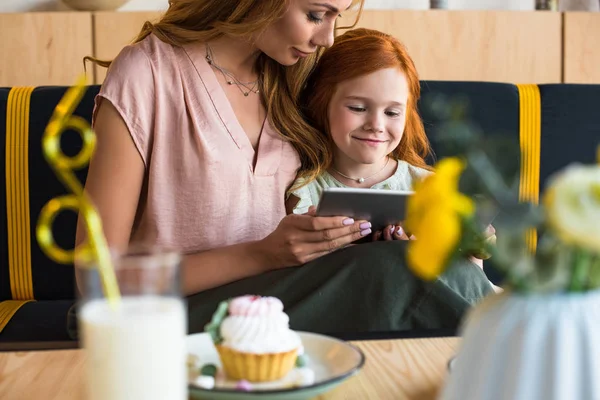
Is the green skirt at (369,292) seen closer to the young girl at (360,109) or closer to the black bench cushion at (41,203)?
the young girl at (360,109)

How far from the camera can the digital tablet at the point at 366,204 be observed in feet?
4.31

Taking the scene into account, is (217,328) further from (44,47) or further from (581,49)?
(581,49)

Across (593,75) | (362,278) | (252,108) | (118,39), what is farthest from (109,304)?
(593,75)

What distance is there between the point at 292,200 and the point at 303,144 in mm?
129

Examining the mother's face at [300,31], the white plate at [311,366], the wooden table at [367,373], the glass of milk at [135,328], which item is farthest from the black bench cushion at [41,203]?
the glass of milk at [135,328]

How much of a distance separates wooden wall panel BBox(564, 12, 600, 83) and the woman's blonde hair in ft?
4.05

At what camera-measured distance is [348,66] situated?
1.81 m

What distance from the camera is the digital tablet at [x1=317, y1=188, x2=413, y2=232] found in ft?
4.31

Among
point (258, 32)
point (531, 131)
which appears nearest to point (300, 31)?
point (258, 32)

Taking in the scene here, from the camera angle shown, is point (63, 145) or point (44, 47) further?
point (44, 47)

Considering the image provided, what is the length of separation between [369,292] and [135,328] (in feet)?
2.83

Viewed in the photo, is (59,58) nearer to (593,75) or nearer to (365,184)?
(365,184)

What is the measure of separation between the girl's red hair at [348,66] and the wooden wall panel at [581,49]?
1.04 meters

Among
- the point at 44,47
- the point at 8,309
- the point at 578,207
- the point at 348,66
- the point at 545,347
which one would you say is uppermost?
the point at 44,47
